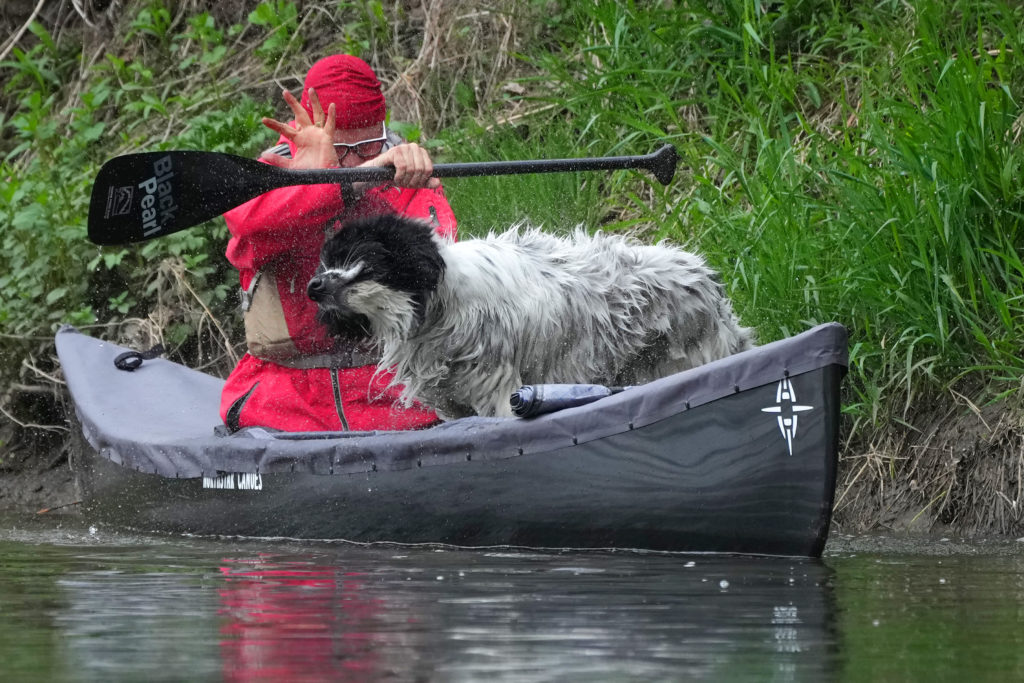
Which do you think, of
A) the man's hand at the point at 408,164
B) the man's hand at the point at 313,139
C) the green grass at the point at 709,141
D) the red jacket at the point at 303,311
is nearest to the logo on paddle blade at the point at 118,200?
the red jacket at the point at 303,311

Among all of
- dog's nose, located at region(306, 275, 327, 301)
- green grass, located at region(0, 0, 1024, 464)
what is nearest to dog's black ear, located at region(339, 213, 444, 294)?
dog's nose, located at region(306, 275, 327, 301)

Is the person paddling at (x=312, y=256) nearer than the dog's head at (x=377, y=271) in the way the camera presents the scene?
No

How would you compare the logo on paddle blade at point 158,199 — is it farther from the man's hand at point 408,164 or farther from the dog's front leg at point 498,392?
the dog's front leg at point 498,392

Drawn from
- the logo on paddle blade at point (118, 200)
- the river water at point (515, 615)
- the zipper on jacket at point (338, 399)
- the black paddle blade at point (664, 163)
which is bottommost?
the river water at point (515, 615)

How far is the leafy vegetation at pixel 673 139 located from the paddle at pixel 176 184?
77 cm

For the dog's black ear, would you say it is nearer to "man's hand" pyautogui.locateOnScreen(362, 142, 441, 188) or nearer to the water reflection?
"man's hand" pyautogui.locateOnScreen(362, 142, 441, 188)

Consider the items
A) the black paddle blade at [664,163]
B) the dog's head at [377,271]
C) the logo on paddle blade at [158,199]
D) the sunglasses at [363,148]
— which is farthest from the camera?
the black paddle blade at [664,163]

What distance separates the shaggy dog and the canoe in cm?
29

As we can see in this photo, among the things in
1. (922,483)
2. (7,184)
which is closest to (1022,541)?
(922,483)

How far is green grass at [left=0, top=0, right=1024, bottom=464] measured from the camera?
5.30m

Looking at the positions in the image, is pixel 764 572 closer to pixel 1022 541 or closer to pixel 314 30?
pixel 1022 541

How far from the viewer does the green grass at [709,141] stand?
209 inches

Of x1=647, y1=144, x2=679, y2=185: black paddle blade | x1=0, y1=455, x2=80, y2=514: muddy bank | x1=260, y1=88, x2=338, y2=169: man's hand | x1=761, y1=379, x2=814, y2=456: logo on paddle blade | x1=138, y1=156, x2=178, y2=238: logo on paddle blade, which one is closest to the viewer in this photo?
x1=761, y1=379, x2=814, y2=456: logo on paddle blade

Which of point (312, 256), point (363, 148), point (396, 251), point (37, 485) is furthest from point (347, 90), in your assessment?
point (37, 485)
